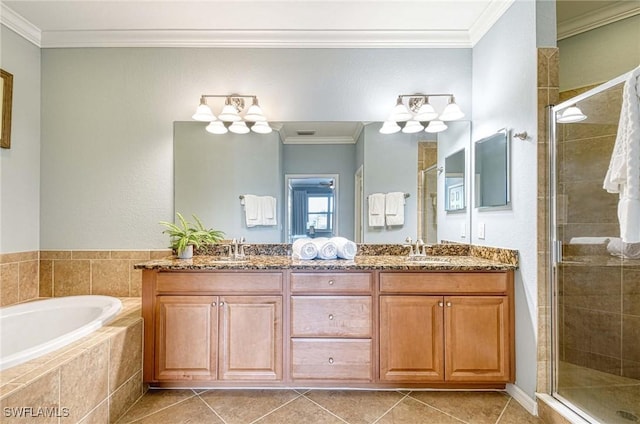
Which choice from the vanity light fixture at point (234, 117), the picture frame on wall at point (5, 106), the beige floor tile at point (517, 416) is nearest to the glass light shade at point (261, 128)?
the vanity light fixture at point (234, 117)

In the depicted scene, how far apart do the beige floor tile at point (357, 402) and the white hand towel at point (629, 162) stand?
5.04ft

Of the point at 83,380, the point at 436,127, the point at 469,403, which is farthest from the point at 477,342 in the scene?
the point at 83,380

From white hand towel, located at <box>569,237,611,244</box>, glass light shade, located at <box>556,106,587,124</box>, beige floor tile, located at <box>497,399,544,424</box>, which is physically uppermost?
glass light shade, located at <box>556,106,587,124</box>

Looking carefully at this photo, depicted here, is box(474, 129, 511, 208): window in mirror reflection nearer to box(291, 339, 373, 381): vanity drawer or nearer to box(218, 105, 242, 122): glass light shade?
box(291, 339, 373, 381): vanity drawer

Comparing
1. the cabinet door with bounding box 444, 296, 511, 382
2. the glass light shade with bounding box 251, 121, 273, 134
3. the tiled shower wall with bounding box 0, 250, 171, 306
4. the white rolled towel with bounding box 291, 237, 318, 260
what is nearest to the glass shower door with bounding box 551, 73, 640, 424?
the cabinet door with bounding box 444, 296, 511, 382

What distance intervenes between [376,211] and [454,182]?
0.69 metres

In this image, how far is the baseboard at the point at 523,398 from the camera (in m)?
1.92

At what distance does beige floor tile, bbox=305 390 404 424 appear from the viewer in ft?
6.22

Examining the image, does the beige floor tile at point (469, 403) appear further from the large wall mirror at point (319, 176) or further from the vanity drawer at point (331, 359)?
the large wall mirror at point (319, 176)

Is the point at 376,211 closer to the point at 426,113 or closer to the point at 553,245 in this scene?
the point at 426,113

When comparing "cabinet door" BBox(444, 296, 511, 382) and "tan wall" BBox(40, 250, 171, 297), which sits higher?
"tan wall" BBox(40, 250, 171, 297)

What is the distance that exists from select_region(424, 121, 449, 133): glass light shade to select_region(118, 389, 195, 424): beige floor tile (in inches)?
103

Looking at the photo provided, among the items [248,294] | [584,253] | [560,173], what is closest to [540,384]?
[584,253]

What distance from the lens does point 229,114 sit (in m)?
2.62
